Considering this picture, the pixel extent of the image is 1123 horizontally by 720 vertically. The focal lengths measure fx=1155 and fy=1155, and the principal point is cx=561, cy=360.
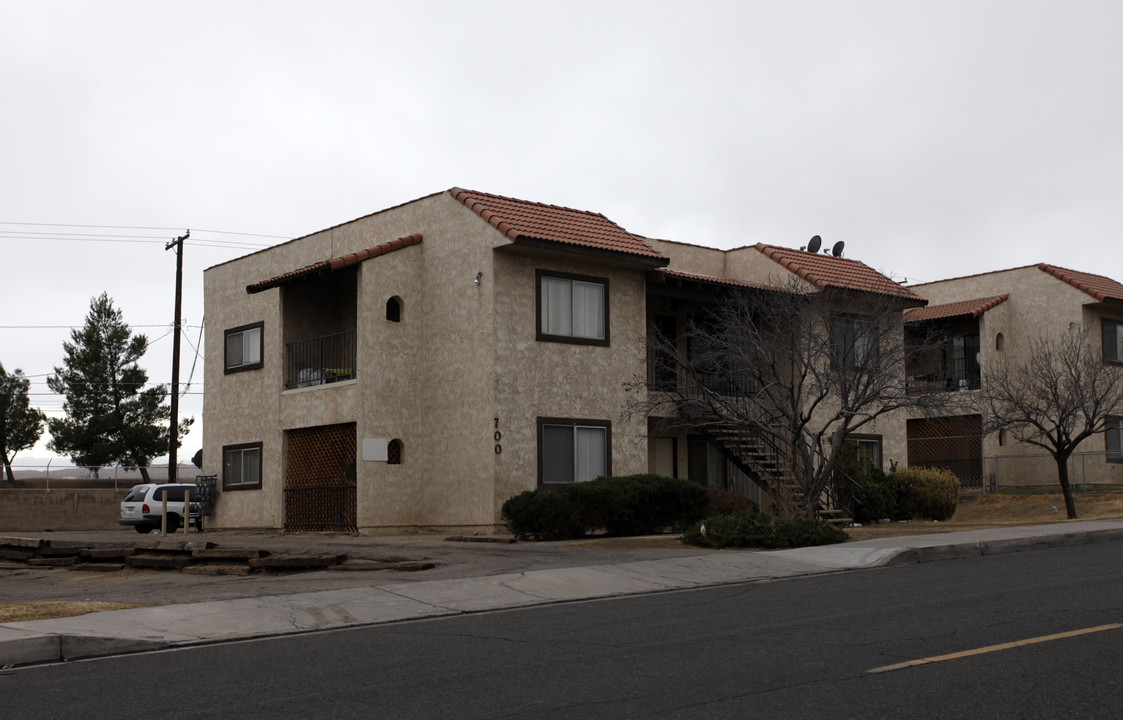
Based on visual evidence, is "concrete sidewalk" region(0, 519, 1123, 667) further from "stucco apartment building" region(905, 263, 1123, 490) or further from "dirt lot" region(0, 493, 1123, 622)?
"stucco apartment building" region(905, 263, 1123, 490)

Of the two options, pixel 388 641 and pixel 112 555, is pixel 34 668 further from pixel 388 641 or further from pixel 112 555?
pixel 112 555

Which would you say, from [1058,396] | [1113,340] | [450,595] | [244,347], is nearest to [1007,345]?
[1113,340]

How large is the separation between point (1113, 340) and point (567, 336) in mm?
23621

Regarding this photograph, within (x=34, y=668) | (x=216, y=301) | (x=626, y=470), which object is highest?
(x=216, y=301)

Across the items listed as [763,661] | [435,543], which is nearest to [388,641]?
[763,661]

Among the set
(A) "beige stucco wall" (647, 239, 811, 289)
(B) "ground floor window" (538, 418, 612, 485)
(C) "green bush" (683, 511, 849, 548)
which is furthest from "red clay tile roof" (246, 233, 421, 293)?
(C) "green bush" (683, 511, 849, 548)

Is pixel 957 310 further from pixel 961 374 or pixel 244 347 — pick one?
pixel 244 347

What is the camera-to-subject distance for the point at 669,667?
26.8 ft

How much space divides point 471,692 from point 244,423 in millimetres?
22405

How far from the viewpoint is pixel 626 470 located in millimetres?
25797

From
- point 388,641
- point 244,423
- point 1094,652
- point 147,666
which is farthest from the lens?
point 244,423

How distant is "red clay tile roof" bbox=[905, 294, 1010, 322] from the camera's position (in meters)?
39.7

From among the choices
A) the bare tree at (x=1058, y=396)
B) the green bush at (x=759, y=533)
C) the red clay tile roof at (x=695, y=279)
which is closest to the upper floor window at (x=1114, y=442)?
the bare tree at (x=1058, y=396)

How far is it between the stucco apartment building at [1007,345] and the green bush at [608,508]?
17.6m
